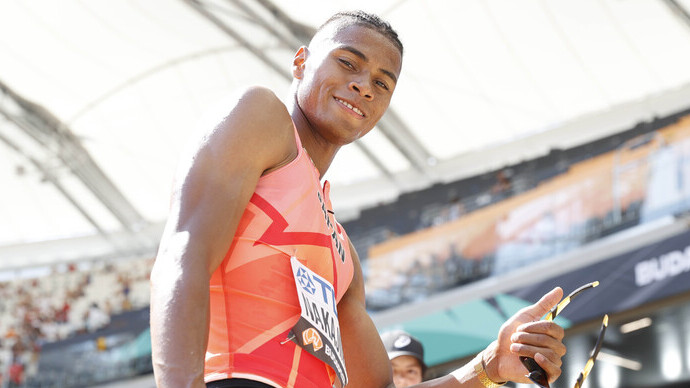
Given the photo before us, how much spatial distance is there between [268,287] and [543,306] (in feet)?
2.05

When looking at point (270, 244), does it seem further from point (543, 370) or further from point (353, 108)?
point (543, 370)

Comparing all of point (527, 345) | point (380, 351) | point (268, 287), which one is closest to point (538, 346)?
point (527, 345)

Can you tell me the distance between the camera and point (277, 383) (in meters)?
1.22

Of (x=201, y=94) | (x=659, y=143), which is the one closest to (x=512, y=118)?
(x=659, y=143)

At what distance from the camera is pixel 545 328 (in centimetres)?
152

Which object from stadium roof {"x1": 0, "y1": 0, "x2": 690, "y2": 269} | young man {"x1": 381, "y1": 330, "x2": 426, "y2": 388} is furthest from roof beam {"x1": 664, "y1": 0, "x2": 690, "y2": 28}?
young man {"x1": 381, "y1": 330, "x2": 426, "y2": 388}

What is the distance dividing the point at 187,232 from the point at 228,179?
0.11 meters

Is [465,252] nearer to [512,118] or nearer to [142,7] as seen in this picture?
[512,118]

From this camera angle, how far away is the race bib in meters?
1.29

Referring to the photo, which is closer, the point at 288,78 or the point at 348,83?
the point at 348,83

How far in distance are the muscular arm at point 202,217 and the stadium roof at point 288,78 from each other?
12.9 m

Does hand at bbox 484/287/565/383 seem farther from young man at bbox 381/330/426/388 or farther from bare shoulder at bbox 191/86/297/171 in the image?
young man at bbox 381/330/426/388

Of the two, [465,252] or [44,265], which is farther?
[44,265]

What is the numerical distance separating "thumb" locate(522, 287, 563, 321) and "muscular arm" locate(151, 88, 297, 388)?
60 cm
